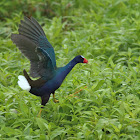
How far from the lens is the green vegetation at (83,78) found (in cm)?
350

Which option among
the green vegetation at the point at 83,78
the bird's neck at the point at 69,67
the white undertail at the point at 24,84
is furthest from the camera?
the bird's neck at the point at 69,67

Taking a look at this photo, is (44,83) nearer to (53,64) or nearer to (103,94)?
(53,64)

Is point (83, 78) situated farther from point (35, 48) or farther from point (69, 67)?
point (35, 48)

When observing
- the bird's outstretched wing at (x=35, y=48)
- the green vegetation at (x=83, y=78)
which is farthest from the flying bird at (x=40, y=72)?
the green vegetation at (x=83, y=78)

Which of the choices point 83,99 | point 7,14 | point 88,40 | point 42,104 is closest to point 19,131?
point 42,104

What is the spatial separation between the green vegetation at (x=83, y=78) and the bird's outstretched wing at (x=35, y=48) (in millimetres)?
379

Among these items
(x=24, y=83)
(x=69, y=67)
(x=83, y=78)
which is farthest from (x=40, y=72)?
(x=83, y=78)

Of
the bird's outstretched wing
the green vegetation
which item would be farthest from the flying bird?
the green vegetation

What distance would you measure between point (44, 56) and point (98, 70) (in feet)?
4.21

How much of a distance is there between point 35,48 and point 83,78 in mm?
939

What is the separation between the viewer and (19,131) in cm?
347

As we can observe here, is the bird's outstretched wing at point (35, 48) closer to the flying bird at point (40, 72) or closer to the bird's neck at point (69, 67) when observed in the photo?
the flying bird at point (40, 72)

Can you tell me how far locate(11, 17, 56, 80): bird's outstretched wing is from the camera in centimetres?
385

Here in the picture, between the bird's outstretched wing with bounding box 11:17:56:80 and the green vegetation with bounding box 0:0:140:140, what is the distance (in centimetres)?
38
